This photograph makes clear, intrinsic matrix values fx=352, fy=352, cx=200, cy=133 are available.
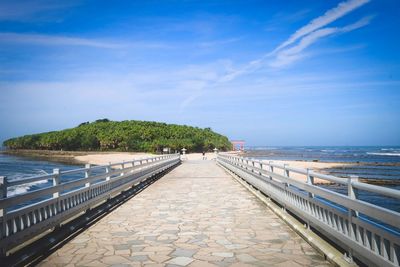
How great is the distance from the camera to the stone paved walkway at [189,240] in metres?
5.39

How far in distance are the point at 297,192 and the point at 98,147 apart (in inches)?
4073

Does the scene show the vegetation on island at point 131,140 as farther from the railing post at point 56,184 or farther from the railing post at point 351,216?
the railing post at point 351,216


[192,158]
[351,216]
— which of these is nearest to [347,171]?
[192,158]

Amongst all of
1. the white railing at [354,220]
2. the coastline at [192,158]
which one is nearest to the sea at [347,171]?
the white railing at [354,220]

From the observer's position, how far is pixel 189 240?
258 inches

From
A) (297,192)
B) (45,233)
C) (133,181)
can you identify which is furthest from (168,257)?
(133,181)

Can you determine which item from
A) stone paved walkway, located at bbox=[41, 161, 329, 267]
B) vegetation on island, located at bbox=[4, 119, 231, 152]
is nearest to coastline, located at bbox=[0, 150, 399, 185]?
stone paved walkway, located at bbox=[41, 161, 329, 267]

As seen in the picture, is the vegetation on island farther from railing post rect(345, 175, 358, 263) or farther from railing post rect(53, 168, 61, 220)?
railing post rect(345, 175, 358, 263)

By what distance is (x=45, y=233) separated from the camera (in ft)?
Answer: 21.6

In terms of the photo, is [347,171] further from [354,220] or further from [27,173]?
[354,220]

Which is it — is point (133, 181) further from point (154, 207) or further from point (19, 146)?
point (19, 146)

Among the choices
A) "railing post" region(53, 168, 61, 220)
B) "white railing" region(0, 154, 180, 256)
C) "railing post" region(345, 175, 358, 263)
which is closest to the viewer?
"railing post" region(345, 175, 358, 263)

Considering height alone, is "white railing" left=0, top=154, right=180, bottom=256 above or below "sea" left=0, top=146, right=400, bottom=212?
above

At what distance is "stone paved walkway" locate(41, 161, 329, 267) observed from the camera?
5391 mm
